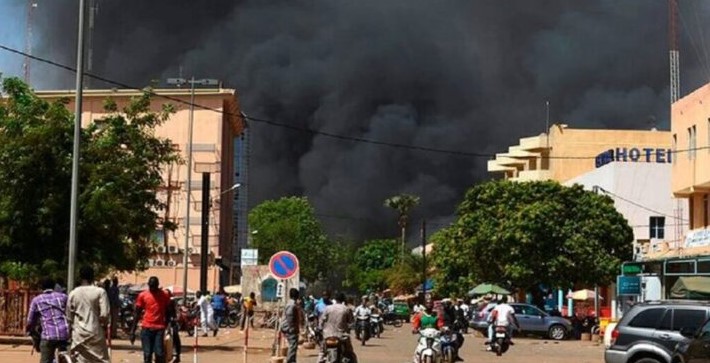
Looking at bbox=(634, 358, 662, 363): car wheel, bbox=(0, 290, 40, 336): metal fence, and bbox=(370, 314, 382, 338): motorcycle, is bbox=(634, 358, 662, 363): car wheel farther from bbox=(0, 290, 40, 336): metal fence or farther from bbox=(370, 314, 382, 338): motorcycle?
bbox=(370, 314, 382, 338): motorcycle

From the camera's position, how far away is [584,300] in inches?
2655

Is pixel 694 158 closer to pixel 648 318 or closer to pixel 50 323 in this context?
pixel 648 318

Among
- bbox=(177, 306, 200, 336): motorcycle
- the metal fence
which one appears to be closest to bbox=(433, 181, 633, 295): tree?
bbox=(177, 306, 200, 336): motorcycle

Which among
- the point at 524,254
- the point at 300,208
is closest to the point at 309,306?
the point at 524,254

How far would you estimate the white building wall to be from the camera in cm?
7031

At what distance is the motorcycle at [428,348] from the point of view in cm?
2408

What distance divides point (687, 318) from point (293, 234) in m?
89.5

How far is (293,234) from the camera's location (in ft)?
358

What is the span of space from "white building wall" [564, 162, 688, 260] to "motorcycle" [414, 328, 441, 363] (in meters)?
47.2

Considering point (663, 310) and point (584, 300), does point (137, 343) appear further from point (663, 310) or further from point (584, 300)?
point (584, 300)

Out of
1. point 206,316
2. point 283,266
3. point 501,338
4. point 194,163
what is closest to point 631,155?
point 194,163

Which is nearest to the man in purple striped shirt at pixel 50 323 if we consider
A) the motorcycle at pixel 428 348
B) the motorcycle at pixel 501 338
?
the motorcycle at pixel 428 348

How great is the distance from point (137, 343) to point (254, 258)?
23905 mm

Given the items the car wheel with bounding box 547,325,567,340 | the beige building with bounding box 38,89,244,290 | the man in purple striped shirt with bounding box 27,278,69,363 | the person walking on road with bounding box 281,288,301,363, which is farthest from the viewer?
the beige building with bounding box 38,89,244,290
